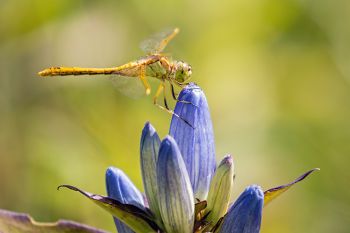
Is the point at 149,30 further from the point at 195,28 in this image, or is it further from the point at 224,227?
the point at 224,227

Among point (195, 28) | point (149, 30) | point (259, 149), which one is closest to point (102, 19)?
point (149, 30)

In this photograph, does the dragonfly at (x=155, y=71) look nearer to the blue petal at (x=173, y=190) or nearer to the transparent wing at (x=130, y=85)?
the transparent wing at (x=130, y=85)

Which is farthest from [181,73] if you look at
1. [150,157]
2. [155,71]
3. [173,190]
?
[173,190]

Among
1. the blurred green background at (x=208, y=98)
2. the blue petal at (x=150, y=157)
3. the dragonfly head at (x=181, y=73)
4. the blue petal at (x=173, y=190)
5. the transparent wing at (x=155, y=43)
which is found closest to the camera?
the blue petal at (x=173, y=190)

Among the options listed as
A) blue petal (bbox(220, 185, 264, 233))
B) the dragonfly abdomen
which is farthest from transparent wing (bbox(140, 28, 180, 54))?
blue petal (bbox(220, 185, 264, 233))

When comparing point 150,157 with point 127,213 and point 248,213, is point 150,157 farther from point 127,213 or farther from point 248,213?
point 248,213

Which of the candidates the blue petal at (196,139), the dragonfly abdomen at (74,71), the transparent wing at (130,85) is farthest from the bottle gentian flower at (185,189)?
Result: the dragonfly abdomen at (74,71)
